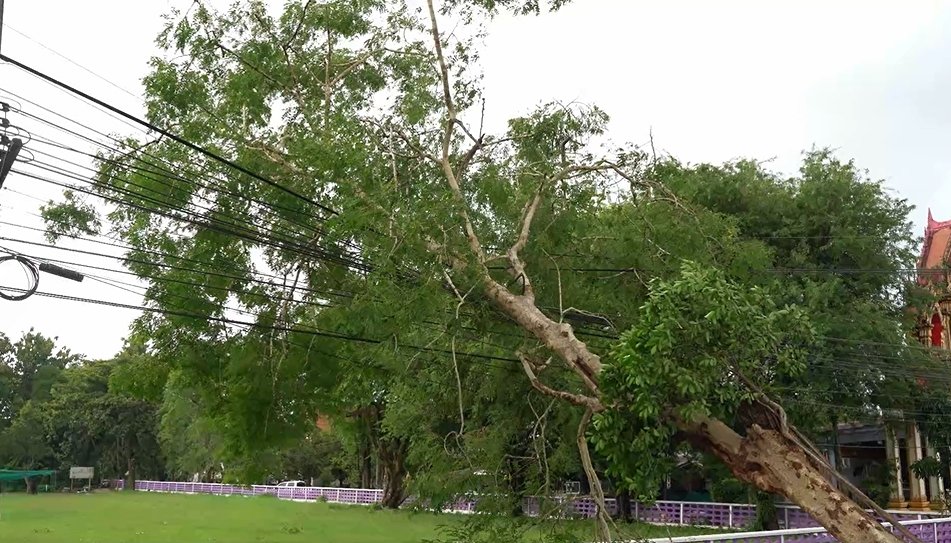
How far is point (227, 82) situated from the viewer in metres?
11.7

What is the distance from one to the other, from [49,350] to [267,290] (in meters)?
59.9

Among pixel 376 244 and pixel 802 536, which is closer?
pixel 376 244

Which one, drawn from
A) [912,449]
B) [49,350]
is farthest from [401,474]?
[49,350]

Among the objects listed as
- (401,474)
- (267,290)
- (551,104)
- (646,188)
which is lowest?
(401,474)

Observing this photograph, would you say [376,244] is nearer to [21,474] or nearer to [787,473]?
[787,473]

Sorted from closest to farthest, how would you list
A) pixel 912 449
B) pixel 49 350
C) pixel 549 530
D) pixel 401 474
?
1. pixel 549 530
2. pixel 912 449
3. pixel 401 474
4. pixel 49 350

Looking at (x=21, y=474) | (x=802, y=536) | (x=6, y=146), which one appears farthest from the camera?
(x=21, y=474)

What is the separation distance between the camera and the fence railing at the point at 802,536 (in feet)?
34.7

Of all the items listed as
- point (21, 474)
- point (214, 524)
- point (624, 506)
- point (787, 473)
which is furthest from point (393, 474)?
point (21, 474)

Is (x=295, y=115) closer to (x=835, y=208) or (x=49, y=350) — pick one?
(x=835, y=208)

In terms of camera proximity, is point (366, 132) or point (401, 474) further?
point (401, 474)

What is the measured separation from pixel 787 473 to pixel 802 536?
214 inches

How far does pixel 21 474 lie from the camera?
5056 centimetres

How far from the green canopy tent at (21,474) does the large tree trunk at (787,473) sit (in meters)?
53.9
